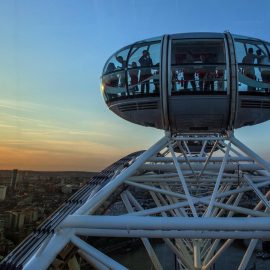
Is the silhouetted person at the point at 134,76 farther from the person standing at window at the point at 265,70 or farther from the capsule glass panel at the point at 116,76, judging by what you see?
the person standing at window at the point at 265,70

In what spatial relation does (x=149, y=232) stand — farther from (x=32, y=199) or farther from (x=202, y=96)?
(x=32, y=199)

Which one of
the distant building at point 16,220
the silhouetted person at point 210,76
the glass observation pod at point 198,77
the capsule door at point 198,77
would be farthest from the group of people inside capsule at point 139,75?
the distant building at point 16,220

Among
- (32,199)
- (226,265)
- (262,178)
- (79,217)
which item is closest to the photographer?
(79,217)

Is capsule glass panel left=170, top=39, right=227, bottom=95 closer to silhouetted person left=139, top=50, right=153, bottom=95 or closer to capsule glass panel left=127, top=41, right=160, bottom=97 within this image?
capsule glass panel left=127, top=41, right=160, bottom=97

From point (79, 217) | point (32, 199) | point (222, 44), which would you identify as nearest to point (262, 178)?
point (222, 44)

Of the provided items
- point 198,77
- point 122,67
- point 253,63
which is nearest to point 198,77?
point 198,77

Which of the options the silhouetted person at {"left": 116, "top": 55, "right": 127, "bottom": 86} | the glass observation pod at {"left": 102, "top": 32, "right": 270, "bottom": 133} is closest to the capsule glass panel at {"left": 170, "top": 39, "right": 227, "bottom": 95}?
the glass observation pod at {"left": 102, "top": 32, "right": 270, "bottom": 133}
